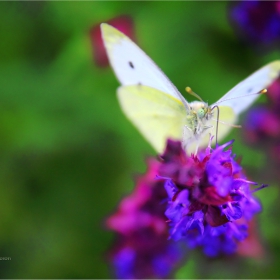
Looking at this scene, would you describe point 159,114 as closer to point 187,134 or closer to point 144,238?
point 187,134

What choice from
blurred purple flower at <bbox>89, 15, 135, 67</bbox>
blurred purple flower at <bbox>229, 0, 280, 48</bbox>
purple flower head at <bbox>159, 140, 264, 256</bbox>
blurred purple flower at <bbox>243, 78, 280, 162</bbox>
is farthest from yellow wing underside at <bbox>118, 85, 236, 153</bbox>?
blurred purple flower at <bbox>229, 0, 280, 48</bbox>

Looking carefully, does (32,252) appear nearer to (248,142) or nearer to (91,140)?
(91,140)

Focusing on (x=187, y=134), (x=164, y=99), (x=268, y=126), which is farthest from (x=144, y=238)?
(x=268, y=126)

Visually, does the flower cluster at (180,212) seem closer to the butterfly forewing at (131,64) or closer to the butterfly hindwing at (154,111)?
the butterfly hindwing at (154,111)

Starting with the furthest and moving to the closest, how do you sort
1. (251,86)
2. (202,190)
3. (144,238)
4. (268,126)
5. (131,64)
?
(268,126) → (144,238) → (131,64) → (251,86) → (202,190)

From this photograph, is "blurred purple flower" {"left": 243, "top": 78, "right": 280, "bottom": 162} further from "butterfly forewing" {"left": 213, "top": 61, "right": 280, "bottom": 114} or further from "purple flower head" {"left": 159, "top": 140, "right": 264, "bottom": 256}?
"purple flower head" {"left": 159, "top": 140, "right": 264, "bottom": 256}

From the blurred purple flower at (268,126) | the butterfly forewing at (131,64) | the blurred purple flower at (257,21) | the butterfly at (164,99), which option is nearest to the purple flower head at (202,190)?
the butterfly at (164,99)

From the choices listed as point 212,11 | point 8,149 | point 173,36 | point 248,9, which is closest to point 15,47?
point 8,149
